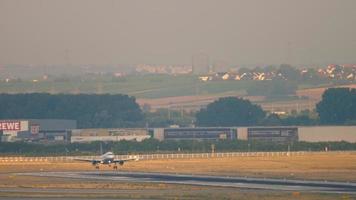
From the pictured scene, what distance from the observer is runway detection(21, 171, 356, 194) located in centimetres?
7612

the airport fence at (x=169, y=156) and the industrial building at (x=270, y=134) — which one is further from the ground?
the industrial building at (x=270, y=134)

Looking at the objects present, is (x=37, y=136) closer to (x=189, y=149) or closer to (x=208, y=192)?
(x=189, y=149)

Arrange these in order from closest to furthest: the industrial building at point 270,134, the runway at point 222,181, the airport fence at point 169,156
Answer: the runway at point 222,181 → the airport fence at point 169,156 → the industrial building at point 270,134

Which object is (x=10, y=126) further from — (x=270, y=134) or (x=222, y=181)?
(x=222, y=181)

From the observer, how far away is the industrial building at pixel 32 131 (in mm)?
169750

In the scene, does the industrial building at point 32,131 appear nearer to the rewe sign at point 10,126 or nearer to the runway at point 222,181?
the rewe sign at point 10,126

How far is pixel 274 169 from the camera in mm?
103938

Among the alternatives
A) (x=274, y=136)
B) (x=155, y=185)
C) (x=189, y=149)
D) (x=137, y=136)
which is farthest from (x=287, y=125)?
(x=155, y=185)

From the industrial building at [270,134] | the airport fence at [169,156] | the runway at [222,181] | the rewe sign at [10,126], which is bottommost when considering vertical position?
the runway at [222,181]

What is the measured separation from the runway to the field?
3.09 metres

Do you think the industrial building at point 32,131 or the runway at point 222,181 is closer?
the runway at point 222,181

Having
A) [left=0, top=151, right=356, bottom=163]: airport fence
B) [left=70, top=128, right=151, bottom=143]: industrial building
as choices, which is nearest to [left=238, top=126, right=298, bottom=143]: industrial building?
[left=70, top=128, right=151, bottom=143]: industrial building

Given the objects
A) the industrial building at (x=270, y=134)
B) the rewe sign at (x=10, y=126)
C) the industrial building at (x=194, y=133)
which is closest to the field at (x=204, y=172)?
the industrial building at (x=270, y=134)

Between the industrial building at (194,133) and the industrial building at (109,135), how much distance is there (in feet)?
8.40
